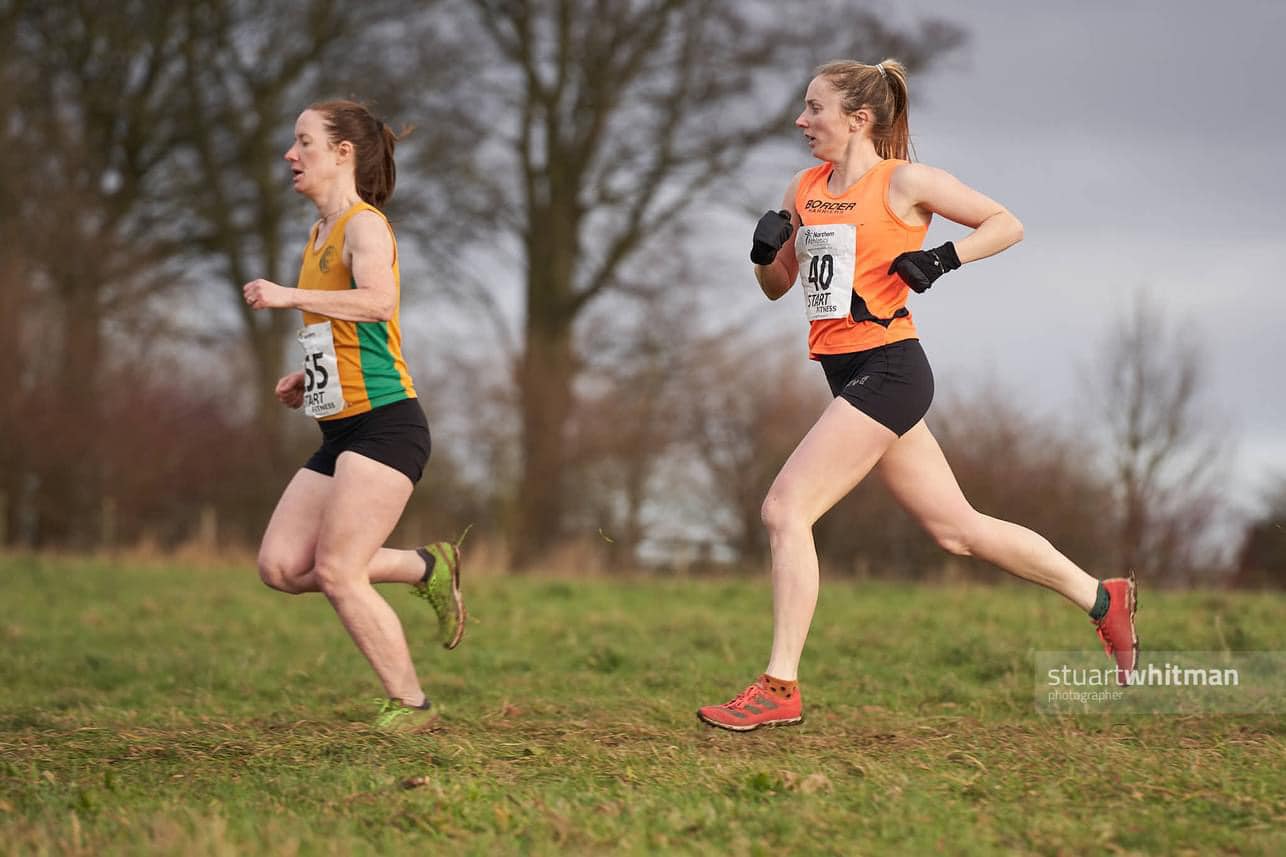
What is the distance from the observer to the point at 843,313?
4.93 metres

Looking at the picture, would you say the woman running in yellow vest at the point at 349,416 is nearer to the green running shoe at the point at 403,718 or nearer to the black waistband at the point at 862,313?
the green running shoe at the point at 403,718

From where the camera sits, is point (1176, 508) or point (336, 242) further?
point (1176, 508)

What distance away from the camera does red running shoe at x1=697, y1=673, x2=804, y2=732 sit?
15.5ft

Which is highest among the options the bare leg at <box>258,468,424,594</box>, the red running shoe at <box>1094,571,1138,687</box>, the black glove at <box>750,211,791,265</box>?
the black glove at <box>750,211,791,265</box>

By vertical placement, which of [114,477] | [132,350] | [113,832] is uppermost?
[132,350]

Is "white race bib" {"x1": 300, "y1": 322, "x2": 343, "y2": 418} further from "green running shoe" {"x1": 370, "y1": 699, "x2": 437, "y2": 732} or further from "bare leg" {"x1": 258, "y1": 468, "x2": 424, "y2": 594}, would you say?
"green running shoe" {"x1": 370, "y1": 699, "x2": 437, "y2": 732}

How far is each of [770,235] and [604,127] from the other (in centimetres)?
1555

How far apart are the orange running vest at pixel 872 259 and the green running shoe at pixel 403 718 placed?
1.88m

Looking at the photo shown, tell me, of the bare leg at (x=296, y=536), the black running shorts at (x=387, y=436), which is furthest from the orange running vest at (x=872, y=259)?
the bare leg at (x=296, y=536)

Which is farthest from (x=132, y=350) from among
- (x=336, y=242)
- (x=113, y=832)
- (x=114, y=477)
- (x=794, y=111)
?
(x=113, y=832)

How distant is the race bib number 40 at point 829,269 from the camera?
4.91 metres

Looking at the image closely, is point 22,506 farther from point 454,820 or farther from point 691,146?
point 454,820

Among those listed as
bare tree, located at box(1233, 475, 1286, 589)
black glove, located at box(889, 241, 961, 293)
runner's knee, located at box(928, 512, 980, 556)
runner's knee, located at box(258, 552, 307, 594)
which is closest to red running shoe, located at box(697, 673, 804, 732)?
runner's knee, located at box(928, 512, 980, 556)

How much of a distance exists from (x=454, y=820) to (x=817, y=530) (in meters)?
15.2
